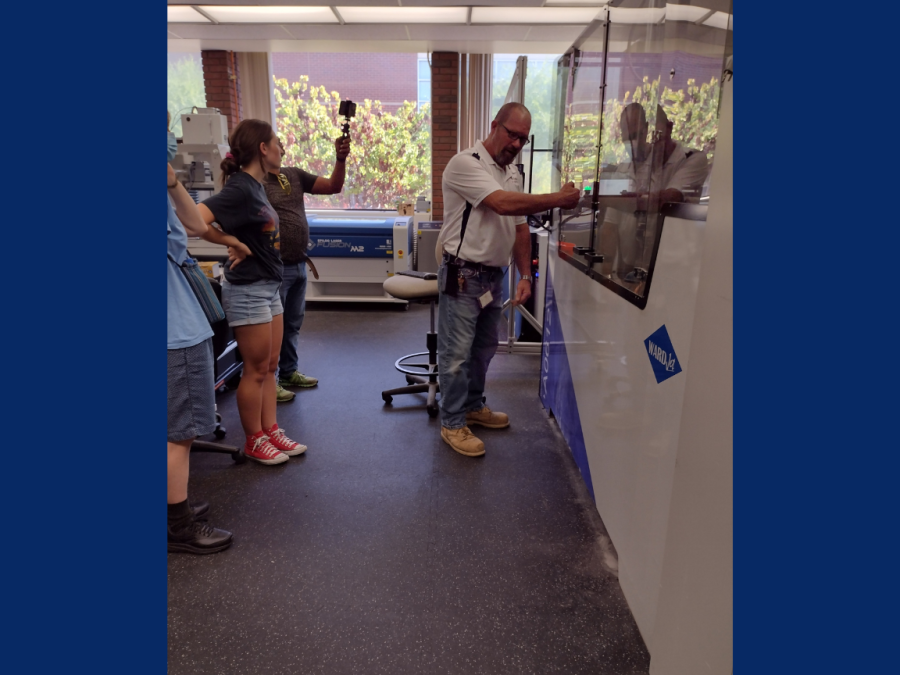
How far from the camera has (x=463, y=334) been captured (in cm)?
252

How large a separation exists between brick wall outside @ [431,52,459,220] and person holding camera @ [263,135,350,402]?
284 cm

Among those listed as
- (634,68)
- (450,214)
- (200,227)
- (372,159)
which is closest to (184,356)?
(200,227)

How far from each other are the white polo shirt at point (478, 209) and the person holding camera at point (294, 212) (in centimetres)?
79

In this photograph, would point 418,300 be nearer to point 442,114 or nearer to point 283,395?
point 283,395

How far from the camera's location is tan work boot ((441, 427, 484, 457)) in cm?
256

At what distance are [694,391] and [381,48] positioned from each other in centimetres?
561

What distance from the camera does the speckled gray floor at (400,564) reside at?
4.78 ft

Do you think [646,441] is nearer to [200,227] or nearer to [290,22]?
[200,227]

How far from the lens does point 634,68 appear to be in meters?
1.66

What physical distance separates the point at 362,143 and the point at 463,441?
5030 mm

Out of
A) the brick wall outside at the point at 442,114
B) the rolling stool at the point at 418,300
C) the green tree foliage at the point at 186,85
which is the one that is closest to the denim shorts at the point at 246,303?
the rolling stool at the point at 418,300

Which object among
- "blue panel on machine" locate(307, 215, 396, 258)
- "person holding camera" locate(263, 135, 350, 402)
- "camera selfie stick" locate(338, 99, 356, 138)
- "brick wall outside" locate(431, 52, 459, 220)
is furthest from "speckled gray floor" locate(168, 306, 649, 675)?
"brick wall outside" locate(431, 52, 459, 220)

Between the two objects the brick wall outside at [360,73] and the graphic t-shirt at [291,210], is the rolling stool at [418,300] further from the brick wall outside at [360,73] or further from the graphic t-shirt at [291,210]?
the brick wall outside at [360,73]

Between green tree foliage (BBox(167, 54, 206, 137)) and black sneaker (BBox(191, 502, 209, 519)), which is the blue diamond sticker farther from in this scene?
green tree foliage (BBox(167, 54, 206, 137))
